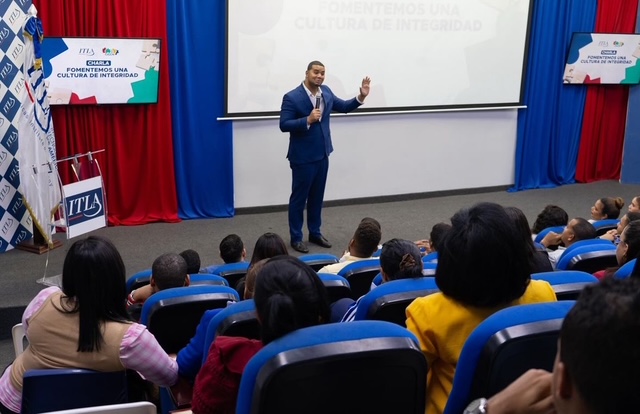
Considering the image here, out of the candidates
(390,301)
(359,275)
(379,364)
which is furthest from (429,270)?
(379,364)

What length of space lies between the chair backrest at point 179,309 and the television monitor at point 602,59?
19.5 ft

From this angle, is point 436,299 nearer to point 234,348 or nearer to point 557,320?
point 557,320

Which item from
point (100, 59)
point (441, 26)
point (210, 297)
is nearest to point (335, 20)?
point (441, 26)

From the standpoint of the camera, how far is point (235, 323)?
71.7 inches

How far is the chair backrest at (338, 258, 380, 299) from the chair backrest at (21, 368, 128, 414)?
4.00 ft

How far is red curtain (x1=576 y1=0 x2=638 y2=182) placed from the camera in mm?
7387

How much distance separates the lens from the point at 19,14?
465cm

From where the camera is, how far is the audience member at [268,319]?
1443 mm

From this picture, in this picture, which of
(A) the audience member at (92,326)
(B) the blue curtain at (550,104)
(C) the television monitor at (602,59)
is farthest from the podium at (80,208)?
(C) the television monitor at (602,59)

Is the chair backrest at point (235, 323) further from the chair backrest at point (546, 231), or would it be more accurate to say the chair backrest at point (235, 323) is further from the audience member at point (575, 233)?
the chair backrest at point (546, 231)

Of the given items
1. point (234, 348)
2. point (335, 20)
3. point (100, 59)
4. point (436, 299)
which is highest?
point (335, 20)

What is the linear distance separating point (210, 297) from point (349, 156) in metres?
4.23

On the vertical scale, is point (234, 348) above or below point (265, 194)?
above

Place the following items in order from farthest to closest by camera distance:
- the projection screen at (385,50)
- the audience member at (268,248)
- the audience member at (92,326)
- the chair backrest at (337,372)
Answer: the projection screen at (385,50) < the audience member at (268,248) < the audience member at (92,326) < the chair backrest at (337,372)
